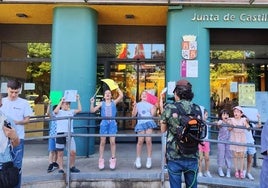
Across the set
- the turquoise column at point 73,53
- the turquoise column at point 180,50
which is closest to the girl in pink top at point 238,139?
the turquoise column at point 180,50

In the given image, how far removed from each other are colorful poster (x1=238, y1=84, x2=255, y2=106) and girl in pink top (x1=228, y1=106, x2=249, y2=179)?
3194 millimetres

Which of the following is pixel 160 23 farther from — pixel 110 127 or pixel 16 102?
pixel 16 102

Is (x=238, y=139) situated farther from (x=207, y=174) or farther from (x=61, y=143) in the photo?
(x=61, y=143)

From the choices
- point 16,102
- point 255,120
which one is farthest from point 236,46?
point 16,102

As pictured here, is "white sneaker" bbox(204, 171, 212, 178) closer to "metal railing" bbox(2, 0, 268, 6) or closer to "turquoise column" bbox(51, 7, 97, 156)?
"turquoise column" bbox(51, 7, 97, 156)

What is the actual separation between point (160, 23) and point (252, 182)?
17.7ft

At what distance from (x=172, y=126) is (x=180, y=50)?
16.0 feet

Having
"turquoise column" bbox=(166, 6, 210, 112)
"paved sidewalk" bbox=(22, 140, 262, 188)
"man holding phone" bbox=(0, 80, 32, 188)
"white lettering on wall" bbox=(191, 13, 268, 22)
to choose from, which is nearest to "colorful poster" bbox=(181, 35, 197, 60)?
"turquoise column" bbox=(166, 6, 210, 112)

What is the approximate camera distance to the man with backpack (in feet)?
13.7

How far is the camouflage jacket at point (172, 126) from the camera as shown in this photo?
14.1 feet

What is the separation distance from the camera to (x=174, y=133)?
430 centimetres

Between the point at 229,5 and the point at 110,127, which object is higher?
the point at 229,5

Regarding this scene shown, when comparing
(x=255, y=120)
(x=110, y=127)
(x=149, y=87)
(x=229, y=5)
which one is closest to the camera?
(x=110, y=127)

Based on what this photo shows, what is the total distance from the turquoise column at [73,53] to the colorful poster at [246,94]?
168 inches
